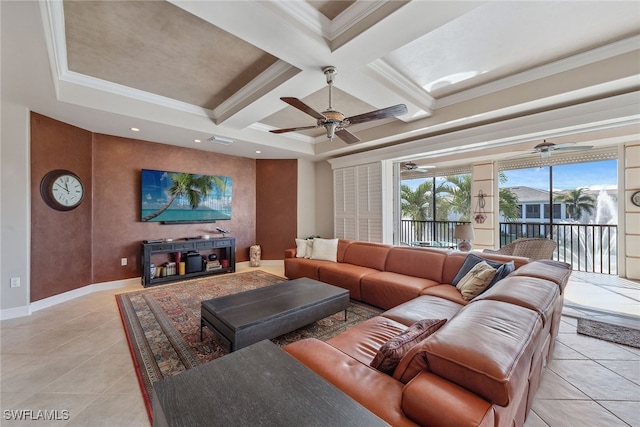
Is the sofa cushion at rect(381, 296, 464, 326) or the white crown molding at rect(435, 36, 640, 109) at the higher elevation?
the white crown molding at rect(435, 36, 640, 109)

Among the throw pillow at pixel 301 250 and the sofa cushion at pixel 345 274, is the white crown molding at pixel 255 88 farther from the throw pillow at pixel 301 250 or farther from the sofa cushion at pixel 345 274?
the sofa cushion at pixel 345 274

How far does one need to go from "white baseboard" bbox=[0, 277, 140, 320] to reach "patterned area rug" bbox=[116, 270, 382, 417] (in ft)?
2.03

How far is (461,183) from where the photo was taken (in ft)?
23.0

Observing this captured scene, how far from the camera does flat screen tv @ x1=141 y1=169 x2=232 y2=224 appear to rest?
4594 mm

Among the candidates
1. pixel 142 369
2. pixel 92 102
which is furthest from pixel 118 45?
pixel 142 369

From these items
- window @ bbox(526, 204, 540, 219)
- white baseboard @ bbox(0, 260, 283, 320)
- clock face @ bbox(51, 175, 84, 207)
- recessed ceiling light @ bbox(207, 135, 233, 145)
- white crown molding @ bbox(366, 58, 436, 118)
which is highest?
white crown molding @ bbox(366, 58, 436, 118)

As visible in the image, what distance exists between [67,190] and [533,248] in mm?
6807

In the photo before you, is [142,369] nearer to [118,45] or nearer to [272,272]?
[118,45]

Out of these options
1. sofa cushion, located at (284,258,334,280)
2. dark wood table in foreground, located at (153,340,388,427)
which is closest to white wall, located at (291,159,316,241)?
sofa cushion, located at (284,258,334,280)

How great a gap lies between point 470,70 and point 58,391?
15.3 ft

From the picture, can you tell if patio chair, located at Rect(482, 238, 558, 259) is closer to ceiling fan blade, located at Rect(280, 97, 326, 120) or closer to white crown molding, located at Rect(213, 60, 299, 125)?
ceiling fan blade, located at Rect(280, 97, 326, 120)

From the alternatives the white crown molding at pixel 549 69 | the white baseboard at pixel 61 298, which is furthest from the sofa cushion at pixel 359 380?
the white baseboard at pixel 61 298

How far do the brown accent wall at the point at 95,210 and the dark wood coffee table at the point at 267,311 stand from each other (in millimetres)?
2785

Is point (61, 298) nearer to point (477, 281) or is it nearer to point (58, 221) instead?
point (58, 221)
